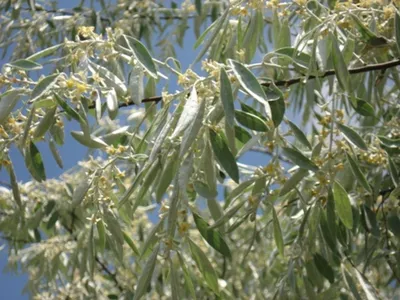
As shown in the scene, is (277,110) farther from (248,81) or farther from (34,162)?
(34,162)

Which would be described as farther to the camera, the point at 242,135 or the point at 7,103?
the point at 242,135

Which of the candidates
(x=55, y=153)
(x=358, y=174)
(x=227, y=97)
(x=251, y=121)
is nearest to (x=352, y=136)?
(x=358, y=174)

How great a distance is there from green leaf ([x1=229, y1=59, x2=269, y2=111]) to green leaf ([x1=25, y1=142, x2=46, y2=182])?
0.97ft

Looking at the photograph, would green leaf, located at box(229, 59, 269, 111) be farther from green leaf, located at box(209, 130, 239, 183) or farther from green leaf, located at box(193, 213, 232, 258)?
green leaf, located at box(193, 213, 232, 258)

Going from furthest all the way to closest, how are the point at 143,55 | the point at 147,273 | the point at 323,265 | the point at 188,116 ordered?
the point at 323,265 → the point at 143,55 → the point at 147,273 → the point at 188,116

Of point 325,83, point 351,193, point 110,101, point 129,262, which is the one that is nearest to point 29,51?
point 129,262

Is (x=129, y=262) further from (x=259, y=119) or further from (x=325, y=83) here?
(x=259, y=119)

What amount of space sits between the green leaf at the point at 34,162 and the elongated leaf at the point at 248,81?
0.98 feet

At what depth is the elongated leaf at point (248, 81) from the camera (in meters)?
0.94

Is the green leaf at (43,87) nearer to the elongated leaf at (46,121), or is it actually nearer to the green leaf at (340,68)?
the elongated leaf at (46,121)

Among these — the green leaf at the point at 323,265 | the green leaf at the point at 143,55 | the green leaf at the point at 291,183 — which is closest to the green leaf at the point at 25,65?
the green leaf at the point at 143,55

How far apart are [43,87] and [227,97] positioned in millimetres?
215

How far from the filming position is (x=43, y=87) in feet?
3.23

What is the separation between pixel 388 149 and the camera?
4.44 ft
